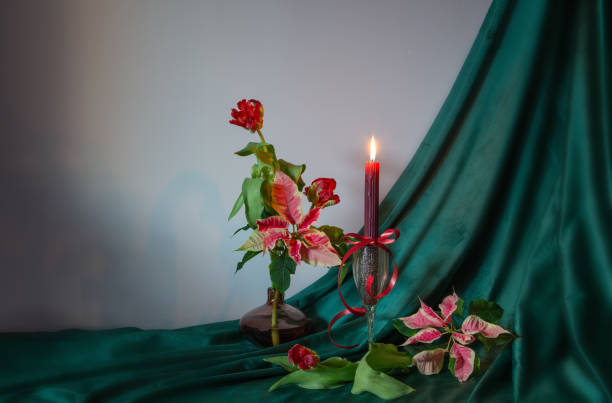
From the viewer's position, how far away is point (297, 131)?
120 centimetres

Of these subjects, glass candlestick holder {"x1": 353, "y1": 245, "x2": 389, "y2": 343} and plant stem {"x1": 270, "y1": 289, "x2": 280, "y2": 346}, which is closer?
glass candlestick holder {"x1": 353, "y1": 245, "x2": 389, "y2": 343}

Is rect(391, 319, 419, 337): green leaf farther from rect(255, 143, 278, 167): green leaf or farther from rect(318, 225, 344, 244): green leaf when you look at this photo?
rect(255, 143, 278, 167): green leaf

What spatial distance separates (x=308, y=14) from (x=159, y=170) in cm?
54

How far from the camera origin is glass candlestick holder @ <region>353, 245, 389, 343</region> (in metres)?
0.82

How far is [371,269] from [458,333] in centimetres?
18

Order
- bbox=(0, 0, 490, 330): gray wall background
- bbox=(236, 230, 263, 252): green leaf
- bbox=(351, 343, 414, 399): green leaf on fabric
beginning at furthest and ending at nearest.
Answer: bbox=(0, 0, 490, 330): gray wall background < bbox=(236, 230, 263, 252): green leaf < bbox=(351, 343, 414, 399): green leaf on fabric

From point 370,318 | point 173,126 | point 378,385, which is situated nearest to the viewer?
point 378,385

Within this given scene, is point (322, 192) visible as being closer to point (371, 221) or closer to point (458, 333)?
point (371, 221)

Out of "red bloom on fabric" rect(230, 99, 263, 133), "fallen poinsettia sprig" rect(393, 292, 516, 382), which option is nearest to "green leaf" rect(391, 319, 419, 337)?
"fallen poinsettia sprig" rect(393, 292, 516, 382)

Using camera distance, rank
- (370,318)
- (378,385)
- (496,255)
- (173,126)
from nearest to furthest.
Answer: (378,385)
(370,318)
(496,255)
(173,126)

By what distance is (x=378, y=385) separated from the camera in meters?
0.73

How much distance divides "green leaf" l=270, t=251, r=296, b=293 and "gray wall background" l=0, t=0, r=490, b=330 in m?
0.29

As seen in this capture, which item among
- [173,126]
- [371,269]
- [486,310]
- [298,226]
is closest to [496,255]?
[486,310]

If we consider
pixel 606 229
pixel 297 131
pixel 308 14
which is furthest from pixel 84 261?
pixel 606 229
